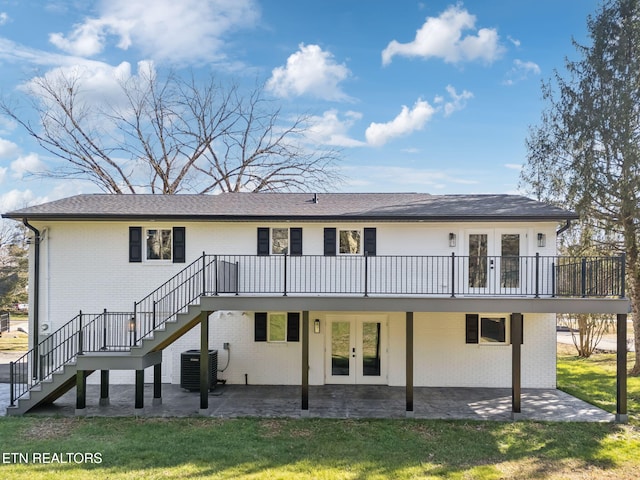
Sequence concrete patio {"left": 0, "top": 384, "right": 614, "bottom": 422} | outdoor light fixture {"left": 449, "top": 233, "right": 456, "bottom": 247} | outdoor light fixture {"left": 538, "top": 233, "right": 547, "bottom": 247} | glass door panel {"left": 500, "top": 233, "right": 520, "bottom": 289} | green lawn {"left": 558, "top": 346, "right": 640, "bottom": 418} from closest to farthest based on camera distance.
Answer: concrete patio {"left": 0, "top": 384, "right": 614, "bottom": 422} → green lawn {"left": 558, "top": 346, "right": 640, "bottom": 418} → glass door panel {"left": 500, "top": 233, "right": 520, "bottom": 289} → outdoor light fixture {"left": 538, "top": 233, "right": 547, "bottom": 247} → outdoor light fixture {"left": 449, "top": 233, "right": 456, "bottom": 247}

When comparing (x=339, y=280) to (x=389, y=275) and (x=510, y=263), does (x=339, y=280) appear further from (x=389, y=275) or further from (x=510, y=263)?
(x=510, y=263)

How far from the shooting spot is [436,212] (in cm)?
1202

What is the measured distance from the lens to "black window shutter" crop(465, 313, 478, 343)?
41.4ft

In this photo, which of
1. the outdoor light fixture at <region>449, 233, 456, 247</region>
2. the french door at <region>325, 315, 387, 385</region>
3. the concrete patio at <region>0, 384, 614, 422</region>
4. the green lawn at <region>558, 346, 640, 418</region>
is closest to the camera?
the concrete patio at <region>0, 384, 614, 422</region>

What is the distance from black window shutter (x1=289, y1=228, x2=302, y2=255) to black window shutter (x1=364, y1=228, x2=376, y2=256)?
196 cm

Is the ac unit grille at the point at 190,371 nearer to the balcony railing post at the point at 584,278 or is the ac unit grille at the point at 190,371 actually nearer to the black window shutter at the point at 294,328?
the black window shutter at the point at 294,328

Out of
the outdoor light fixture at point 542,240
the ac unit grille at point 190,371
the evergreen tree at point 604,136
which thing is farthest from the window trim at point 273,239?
the evergreen tree at point 604,136

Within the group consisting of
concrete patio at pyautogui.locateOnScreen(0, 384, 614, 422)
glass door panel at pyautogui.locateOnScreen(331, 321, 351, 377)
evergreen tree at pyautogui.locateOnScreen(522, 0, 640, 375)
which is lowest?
concrete patio at pyautogui.locateOnScreen(0, 384, 614, 422)

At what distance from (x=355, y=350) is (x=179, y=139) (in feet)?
62.5

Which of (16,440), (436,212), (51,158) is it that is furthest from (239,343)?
(51,158)

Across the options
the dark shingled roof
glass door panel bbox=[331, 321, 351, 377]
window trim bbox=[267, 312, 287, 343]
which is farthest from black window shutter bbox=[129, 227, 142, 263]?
glass door panel bbox=[331, 321, 351, 377]

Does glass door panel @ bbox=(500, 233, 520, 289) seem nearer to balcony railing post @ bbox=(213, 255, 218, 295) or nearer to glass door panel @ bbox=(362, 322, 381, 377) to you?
glass door panel @ bbox=(362, 322, 381, 377)

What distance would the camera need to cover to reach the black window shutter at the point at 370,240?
→ 485 inches

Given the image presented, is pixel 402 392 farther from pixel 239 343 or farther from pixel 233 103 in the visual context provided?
pixel 233 103
